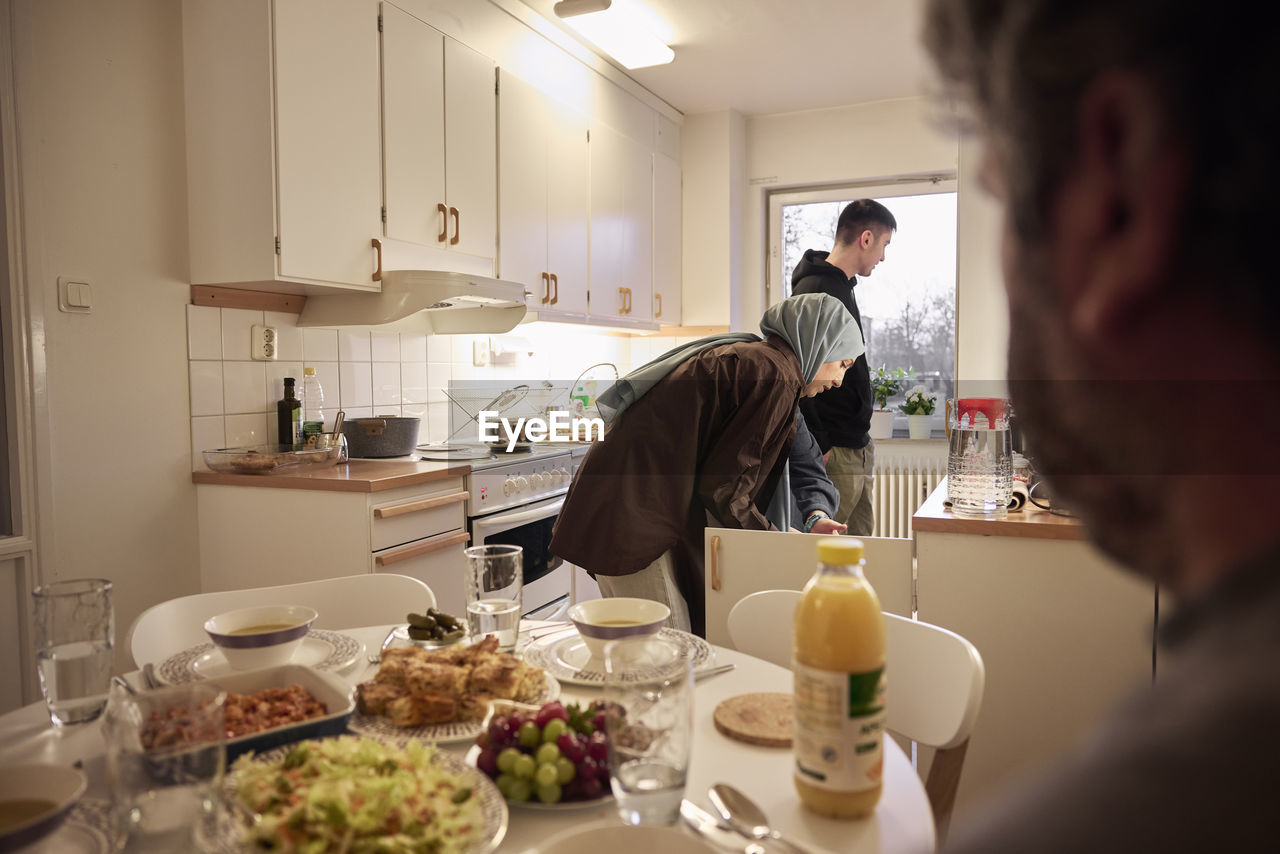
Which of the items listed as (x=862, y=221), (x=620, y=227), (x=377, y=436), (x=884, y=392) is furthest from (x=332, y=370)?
(x=884, y=392)

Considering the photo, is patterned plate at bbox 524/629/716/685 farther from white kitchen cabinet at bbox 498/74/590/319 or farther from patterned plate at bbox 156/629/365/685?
white kitchen cabinet at bbox 498/74/590/319

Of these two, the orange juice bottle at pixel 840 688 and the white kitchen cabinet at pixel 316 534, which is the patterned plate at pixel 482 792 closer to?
the orange juice bottle at pixel 840 688

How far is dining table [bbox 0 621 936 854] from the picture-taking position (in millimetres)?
761

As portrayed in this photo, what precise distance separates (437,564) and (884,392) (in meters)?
2.97

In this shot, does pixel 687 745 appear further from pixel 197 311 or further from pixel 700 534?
pixel 197 311

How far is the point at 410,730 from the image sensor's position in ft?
3.26

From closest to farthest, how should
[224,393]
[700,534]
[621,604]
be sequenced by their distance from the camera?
1. [621,604]
2. [700,534]
3. [224,393]

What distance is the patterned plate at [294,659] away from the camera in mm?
1152

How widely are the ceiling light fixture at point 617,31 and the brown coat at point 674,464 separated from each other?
183cm

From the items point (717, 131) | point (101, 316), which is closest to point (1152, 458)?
point (101, 316)

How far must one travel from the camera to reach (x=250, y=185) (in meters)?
2.43

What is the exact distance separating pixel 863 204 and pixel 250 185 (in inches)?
97.1

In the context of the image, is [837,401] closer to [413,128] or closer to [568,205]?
[568,205]

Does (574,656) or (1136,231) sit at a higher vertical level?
(1136,231)
